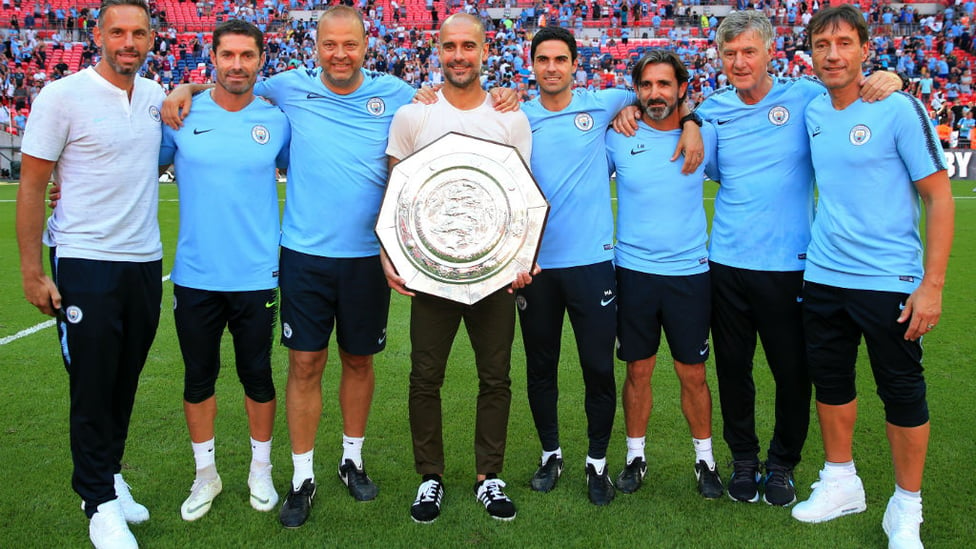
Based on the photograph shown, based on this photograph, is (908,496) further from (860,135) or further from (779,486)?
(860,135)

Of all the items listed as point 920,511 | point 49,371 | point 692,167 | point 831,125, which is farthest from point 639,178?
point 49,371

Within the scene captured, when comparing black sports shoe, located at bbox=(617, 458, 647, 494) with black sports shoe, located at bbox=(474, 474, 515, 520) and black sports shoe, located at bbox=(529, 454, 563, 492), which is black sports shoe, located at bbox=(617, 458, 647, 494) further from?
black sports shoe, located at bbox=(474, 474, 515, 520)

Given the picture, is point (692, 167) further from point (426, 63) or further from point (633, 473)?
A: point (426, 63)

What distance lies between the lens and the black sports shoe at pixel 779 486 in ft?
12.6

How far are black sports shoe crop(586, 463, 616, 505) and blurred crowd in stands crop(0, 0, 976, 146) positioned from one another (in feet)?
88.7

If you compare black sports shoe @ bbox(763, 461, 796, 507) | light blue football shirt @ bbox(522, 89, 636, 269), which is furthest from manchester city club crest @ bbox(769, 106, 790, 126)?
black sports shoe @ bbox(763, 461, 796, 507)

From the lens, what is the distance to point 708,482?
395 cm

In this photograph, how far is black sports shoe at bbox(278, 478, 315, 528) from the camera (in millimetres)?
3605

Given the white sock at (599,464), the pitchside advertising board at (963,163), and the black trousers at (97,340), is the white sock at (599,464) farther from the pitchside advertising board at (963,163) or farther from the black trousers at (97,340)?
the pitchside advertising board at (963,163)

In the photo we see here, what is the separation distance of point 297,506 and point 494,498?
36.8 inches

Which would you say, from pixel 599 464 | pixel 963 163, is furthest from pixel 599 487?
pixel 963 163

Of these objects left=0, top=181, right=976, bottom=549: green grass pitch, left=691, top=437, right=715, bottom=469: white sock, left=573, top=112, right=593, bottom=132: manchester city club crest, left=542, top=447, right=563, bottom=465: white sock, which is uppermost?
left=573, top=112, right=593, bottom=132: manchester city club crest

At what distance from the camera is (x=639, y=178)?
12.7 ft

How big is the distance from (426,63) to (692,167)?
31696 millimetres
